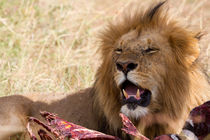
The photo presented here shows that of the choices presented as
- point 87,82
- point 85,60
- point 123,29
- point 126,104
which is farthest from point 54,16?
point 126,104

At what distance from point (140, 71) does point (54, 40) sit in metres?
3.23

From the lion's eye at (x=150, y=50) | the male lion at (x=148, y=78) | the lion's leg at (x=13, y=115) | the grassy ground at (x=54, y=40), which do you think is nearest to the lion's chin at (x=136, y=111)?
the male lion at (x=148, y=78)

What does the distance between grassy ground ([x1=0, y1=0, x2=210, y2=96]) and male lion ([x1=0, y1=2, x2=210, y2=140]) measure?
148cm

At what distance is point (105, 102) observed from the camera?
2885mm

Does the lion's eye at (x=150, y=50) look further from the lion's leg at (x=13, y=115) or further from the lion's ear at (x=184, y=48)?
the lion's leg at (x=13, y=115)

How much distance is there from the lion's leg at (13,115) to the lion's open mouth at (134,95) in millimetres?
897

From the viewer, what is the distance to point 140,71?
251cm

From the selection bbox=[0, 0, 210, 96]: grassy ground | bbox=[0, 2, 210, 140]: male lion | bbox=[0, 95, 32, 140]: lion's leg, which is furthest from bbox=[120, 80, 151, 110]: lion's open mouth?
bbox=[0, 0, 210, 96]: grassy ground

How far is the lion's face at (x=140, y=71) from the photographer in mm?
2506

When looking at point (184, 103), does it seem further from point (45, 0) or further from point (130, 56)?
point (45, 0)

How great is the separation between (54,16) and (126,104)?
382cm

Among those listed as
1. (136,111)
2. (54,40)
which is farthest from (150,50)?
(54,40)

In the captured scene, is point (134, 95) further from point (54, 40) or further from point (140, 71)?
point (54, 40)

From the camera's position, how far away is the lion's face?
98.7 inches
